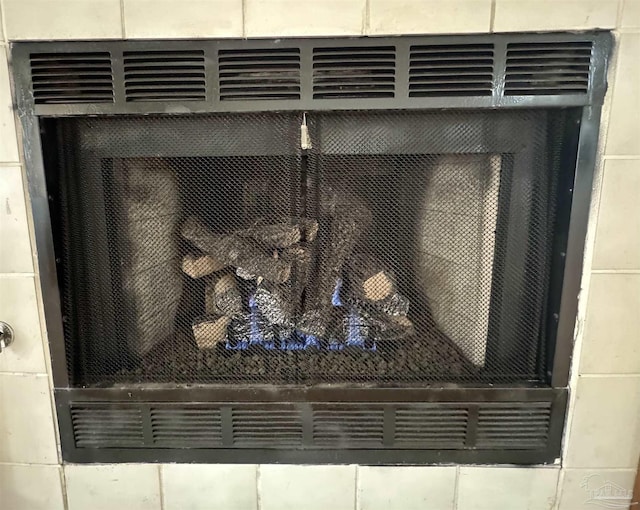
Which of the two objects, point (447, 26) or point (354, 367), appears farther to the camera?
point (354, 367)

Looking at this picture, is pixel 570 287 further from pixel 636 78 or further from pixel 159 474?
pixel 159 474

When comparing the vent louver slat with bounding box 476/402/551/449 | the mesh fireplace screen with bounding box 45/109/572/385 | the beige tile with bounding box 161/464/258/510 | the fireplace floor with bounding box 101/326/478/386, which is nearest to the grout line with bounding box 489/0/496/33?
the mesh fireplace screen with bounding box 45/109/572/385

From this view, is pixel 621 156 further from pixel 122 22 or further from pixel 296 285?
pixel 122 22

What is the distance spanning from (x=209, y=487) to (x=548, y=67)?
1055mm

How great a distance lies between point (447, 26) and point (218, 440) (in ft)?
2.97

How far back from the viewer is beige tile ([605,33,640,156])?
80 cm

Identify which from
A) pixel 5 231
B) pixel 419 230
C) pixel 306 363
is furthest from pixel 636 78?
pixel 5 231

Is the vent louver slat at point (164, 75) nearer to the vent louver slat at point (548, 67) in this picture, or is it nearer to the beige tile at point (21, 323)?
the beige tile at point (21, 323)

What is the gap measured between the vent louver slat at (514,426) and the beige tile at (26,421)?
0.89 metres

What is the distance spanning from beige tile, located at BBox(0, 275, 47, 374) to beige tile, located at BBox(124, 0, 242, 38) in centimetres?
52

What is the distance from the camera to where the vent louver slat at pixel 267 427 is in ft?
3.15

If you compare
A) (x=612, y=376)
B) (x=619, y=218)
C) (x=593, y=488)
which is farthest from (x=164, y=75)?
(x=593, y=488)

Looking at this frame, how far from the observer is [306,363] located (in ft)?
3.21

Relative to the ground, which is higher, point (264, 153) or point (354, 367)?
point (264, 153)
